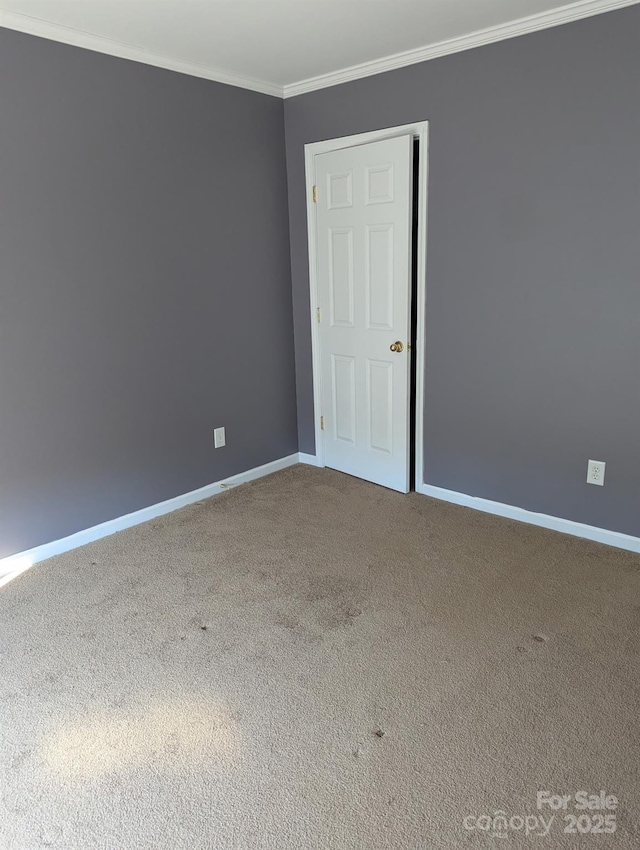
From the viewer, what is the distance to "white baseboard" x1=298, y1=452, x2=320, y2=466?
431cm

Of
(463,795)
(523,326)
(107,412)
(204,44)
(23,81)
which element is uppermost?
(204,44)

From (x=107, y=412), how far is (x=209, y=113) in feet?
5.74

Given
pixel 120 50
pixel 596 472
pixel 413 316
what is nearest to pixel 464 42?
pixel 413 316

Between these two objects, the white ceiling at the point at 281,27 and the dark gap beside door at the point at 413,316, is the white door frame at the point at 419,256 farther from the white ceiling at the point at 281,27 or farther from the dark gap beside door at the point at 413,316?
the white ceiling at the point at 281,27

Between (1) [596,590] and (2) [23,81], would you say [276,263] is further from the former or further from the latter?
(1) [596,590]

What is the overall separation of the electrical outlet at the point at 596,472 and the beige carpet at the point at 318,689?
330 millimetres

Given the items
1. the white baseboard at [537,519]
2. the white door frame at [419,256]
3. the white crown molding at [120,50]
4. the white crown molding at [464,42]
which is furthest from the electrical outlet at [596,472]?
the white crown molding at [120,50]

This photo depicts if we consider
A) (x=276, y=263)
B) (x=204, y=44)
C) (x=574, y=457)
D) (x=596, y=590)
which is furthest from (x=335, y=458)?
(x=204, y=44)

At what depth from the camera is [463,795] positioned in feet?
5.57

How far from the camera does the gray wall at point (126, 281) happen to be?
2.80m

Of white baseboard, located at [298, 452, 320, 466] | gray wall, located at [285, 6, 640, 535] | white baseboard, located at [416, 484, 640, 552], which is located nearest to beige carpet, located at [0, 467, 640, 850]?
white baseboard, located at [416, 484, 640, 552]

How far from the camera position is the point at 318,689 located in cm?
212

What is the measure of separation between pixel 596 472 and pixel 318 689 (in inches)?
69.9

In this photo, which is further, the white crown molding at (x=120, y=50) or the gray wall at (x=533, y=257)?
the gray wall at (x=533, y=257)
